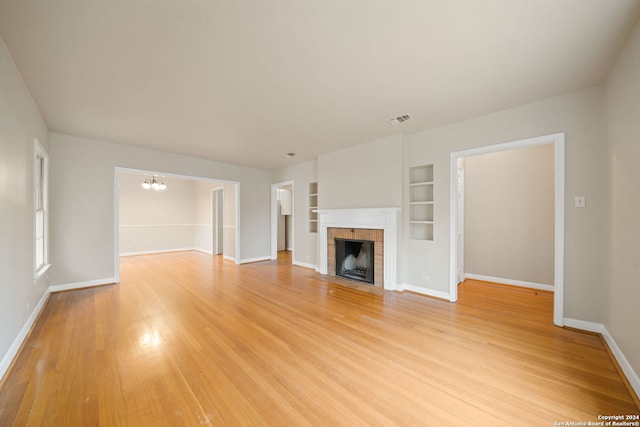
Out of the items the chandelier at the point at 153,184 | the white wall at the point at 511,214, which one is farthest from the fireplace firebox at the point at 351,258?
the chandelier at the point at 153,184

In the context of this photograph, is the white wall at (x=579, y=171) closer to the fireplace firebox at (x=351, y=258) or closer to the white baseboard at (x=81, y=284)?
the fireplace firebox at (x=351, y=258)

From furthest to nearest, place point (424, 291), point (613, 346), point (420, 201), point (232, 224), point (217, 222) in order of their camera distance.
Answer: point (217, 222) → point (232, 224) → point (420, 201) → point (424, 291) → point (613, 346)

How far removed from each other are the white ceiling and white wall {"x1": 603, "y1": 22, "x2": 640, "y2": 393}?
0.24 m

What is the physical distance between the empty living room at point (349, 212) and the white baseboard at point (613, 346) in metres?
0.03

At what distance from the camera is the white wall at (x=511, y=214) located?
13.8 feet

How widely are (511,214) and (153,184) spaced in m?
9.58

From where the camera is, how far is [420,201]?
426cm

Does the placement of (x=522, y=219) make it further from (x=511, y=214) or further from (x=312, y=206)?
(x=312, y=206)

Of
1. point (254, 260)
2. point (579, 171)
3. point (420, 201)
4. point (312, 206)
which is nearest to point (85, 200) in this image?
point (254, 260)

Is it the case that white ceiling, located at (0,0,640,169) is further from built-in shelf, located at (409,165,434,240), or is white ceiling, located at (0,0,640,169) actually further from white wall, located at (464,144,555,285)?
white wall, located at (464,144,555,285)

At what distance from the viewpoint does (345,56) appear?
2.15 metres

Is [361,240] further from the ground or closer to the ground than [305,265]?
further from the ground

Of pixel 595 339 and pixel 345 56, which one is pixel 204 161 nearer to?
pixel 345 56

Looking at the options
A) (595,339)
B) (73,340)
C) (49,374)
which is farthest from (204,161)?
(595,339)
